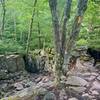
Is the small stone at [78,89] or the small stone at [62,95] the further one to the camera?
the small stone at [78,89]

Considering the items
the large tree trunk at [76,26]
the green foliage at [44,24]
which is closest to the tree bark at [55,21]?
the large tree trunk at [76,26]

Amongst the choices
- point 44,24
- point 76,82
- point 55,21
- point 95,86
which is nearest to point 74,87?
point 76,82

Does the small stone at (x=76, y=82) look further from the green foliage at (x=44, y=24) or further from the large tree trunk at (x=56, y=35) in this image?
the green foliage at (x=44, y=24)

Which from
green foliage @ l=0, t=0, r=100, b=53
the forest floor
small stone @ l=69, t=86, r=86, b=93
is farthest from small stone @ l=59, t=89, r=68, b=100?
green foliage @ l=0, t=0, r=100, b=53

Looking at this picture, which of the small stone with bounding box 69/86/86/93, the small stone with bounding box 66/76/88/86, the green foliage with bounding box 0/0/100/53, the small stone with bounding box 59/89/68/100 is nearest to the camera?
the small stone with bounding box 59/89/68/100

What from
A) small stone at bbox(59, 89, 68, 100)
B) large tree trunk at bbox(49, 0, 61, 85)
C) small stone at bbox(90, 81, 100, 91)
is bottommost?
small stone at bbox(90, 81, 100, 91)

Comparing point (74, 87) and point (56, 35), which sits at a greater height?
point (56, 35)

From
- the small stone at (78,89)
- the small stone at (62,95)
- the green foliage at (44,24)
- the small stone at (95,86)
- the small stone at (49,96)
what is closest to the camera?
the small stone at (49,96)

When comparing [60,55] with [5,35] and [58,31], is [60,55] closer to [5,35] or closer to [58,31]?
[58,31]

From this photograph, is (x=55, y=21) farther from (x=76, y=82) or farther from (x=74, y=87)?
(x=76, y=82)

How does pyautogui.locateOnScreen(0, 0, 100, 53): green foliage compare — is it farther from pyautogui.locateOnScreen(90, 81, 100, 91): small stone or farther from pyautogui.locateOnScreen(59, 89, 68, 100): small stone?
pyautogui.locateOnScreen(59, 89, 68, 100): small stone

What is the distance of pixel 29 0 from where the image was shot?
10969 mm

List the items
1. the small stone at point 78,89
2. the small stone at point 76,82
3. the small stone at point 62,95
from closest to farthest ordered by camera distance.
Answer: the small stone at point 62,95, the small stone at point 78,89, the small stone at point 76,82

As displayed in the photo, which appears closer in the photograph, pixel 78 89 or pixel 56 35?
pixel 56 35
